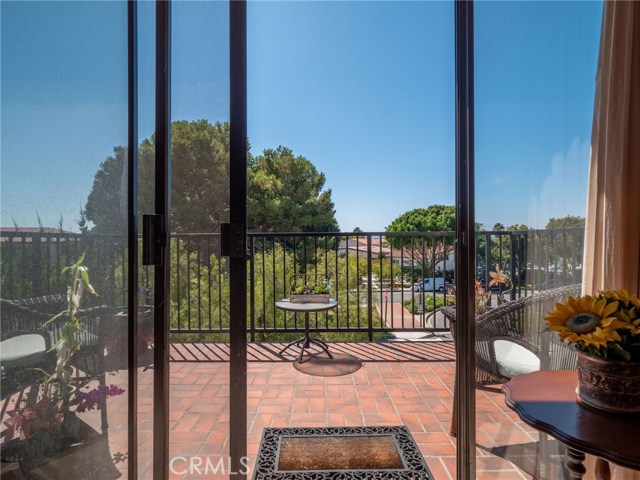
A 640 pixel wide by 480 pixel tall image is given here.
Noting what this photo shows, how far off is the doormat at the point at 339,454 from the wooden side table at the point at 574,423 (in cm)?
75

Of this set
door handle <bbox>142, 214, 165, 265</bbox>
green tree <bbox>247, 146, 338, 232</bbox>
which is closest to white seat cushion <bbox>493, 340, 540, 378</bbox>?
door handle <bbox>142, 214, 165, 265</bbox>

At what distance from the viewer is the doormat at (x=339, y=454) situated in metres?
1.41

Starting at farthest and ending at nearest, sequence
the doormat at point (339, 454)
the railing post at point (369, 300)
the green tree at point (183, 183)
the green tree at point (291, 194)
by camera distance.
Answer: the green tree at point (291, 194)
the railing post at point (369, 300)
the doormat at point (339, 454)
the green tree at point (183, 183)

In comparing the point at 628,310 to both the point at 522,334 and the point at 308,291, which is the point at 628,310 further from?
the point at 308,291

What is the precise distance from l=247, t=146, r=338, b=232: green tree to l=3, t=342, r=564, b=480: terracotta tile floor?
2.56m

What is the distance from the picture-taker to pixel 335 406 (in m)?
2.06

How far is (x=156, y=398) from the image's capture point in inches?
42.8

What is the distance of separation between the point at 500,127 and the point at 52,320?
5.02 ft

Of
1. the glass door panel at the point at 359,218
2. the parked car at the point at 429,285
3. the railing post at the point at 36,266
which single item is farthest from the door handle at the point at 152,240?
the parked car at the point at 429,285

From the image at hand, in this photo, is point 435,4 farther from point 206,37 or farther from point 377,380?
point 377,380

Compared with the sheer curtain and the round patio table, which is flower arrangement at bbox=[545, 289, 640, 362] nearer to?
the sheer curtain

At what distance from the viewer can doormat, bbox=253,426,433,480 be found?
1412 mm

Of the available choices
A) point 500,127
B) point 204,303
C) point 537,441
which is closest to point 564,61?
point 500,127

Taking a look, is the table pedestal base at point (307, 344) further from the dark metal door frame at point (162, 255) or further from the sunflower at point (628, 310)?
the sunflower at point (628, 310)
